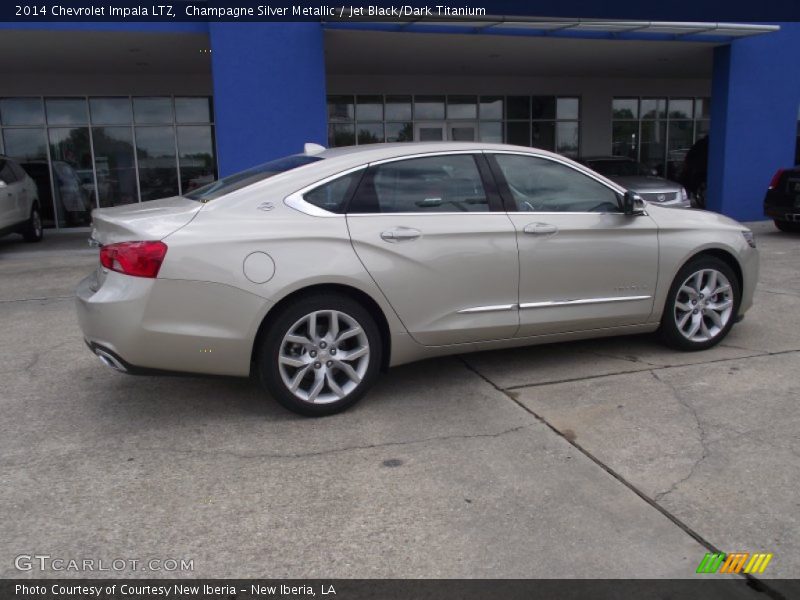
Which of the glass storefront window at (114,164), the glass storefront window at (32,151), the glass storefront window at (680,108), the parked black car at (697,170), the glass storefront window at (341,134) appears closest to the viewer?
the glass storefront window at (32,151)

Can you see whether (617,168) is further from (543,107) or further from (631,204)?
(631,204)

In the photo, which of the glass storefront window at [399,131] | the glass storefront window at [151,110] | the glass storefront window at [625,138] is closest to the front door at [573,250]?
the glass storefront window at [151,110]

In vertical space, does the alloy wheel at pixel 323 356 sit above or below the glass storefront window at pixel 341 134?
below

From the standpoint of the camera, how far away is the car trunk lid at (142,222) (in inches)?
155

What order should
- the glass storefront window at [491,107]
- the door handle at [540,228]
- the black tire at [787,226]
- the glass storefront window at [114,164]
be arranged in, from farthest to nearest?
the glass storefront window at [491,107] → the glass storefront window at [114,164] → the black tire at [787,226] → the door handle at [540,228]

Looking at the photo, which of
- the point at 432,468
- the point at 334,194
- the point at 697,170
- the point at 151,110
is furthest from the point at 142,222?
the point at 697,170

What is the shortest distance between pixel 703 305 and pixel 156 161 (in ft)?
48.0

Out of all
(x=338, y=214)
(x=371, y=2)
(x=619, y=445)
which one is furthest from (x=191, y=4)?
(x=619, y=445)

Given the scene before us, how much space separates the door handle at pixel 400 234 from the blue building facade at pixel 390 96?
837cm

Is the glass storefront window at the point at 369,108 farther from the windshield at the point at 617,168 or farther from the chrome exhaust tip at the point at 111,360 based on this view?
the chrome exhaust tip at the point at 111,360

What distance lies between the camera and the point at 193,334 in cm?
393

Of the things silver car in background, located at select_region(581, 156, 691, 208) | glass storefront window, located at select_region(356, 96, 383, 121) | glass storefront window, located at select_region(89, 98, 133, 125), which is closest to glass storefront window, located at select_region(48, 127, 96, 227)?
glass storefront window, located at select_region(89, 98, 133, 125)

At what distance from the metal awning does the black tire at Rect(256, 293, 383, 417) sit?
9.03m

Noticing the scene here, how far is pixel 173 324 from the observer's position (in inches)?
153
